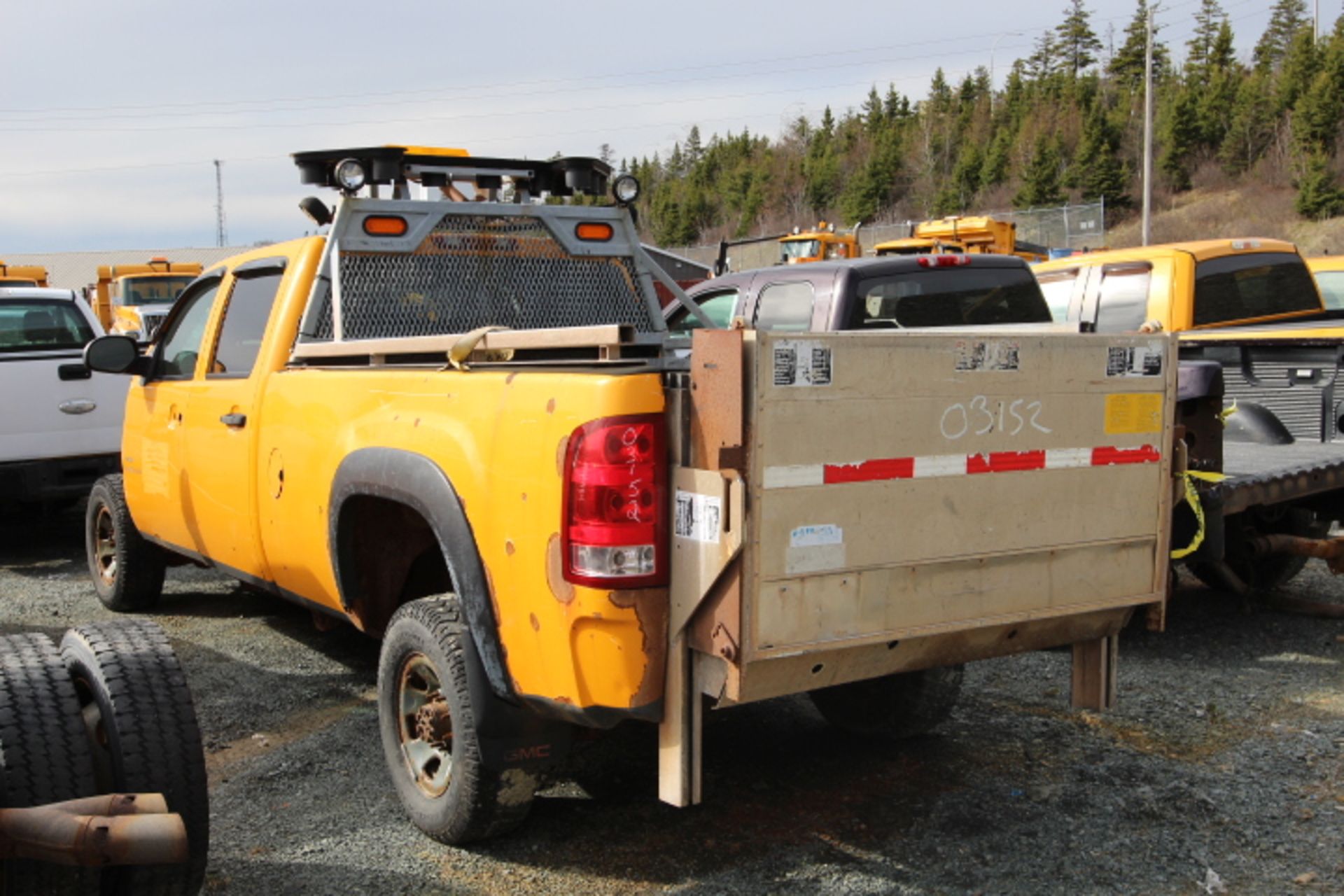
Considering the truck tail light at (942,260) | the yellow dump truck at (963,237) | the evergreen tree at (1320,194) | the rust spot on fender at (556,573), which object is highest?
the evergreen tree at (1320,194)

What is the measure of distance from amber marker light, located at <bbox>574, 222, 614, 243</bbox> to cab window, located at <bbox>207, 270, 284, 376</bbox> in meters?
1.35

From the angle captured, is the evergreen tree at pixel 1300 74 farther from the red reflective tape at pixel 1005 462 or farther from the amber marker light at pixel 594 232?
the red reflective tape at pixel 1005 462

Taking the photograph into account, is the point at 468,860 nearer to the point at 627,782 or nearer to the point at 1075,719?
the point at 627,782

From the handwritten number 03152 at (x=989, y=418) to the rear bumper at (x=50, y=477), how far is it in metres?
6.67

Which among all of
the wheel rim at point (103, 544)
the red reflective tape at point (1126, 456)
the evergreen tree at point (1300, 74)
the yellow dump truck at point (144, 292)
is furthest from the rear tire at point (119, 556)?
the evergreen tree at point (1300, 74)

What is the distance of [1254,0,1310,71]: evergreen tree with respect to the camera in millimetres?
79562

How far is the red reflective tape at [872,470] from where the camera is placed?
3047 mm

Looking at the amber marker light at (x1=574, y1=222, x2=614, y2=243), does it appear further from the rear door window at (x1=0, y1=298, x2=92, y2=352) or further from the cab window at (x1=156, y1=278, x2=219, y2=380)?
the rear door window at (x1=0, y1=298, x2=92, y2=352)

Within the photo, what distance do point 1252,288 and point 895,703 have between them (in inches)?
215

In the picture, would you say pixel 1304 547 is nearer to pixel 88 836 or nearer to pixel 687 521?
pixel 687 521

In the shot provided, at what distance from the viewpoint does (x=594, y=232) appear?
→ 5.69m

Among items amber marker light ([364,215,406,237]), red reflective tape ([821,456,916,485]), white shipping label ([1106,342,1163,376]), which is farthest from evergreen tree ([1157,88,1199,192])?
red reflective tape ([821,456,916,485])

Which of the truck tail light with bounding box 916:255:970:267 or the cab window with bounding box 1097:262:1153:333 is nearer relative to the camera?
the truck tail light with bounding box 916:255:970:267

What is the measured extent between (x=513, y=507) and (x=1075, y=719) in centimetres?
281
